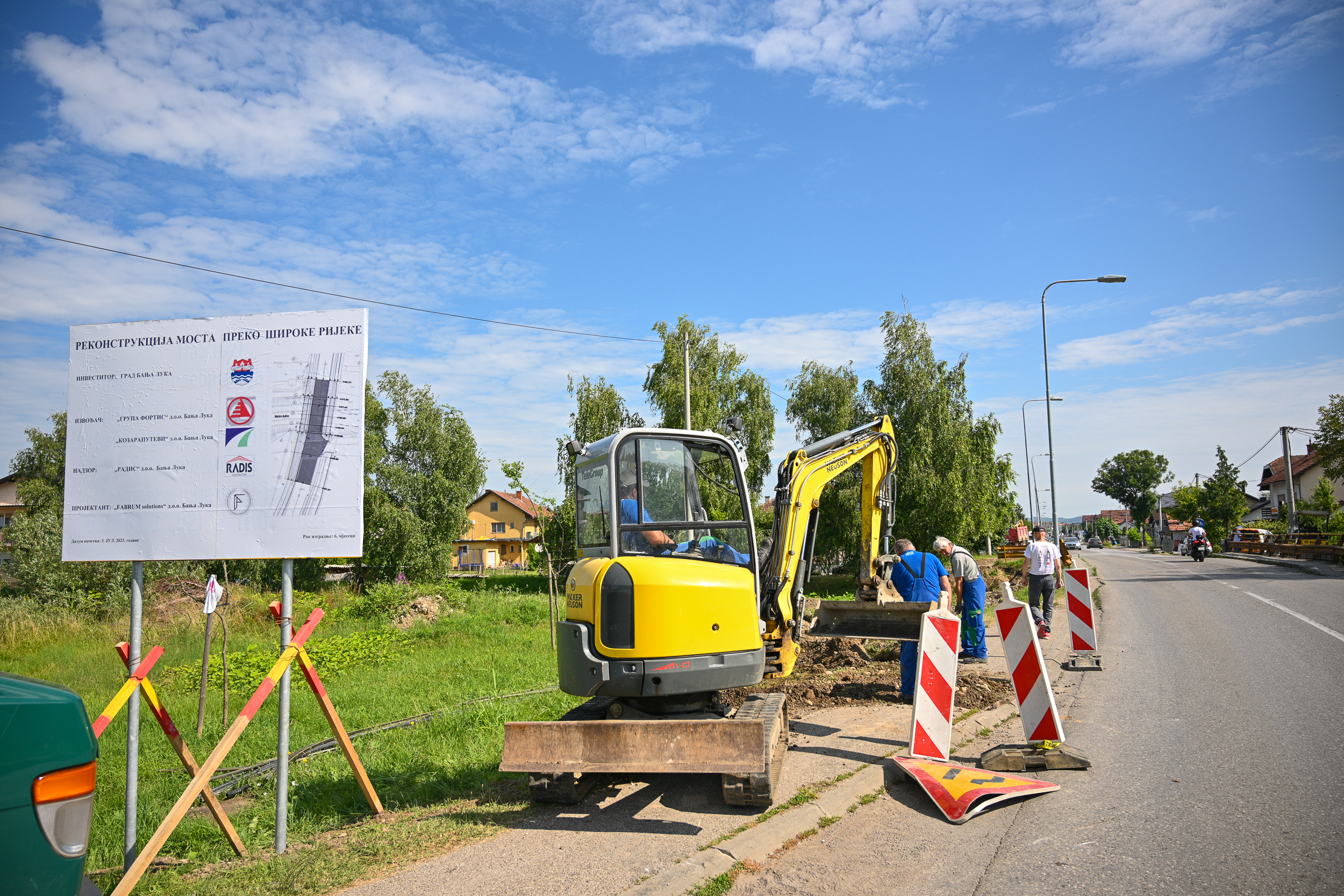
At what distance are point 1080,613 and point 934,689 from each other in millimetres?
5116

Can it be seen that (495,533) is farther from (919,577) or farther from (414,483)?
(919,577)

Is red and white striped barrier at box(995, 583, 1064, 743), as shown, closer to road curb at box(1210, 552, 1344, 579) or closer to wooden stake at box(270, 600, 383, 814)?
wooden stake at box(270, 600, 383, 814)

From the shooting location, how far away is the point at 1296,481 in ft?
204

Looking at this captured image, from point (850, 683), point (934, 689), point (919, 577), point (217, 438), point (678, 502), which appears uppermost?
point (217, 438)

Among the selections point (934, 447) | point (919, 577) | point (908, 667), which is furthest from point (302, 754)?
point (934, 447)

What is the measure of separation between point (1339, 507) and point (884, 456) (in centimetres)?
4068

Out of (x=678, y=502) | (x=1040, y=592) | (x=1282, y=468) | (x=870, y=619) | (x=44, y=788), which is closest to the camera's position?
(x=44, y=788)

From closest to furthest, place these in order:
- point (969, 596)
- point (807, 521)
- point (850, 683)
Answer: point (807, 521) → point (850, 683) → point (969, 596)

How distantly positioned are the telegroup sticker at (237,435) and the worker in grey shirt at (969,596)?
852cm

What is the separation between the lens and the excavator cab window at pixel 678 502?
607 centimetres

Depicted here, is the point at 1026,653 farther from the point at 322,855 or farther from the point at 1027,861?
the point at 322,855

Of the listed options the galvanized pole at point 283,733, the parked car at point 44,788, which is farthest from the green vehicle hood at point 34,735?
the galvanized pole at point 283,733

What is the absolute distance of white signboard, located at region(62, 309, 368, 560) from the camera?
5000 mm

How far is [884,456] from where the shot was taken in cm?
996
